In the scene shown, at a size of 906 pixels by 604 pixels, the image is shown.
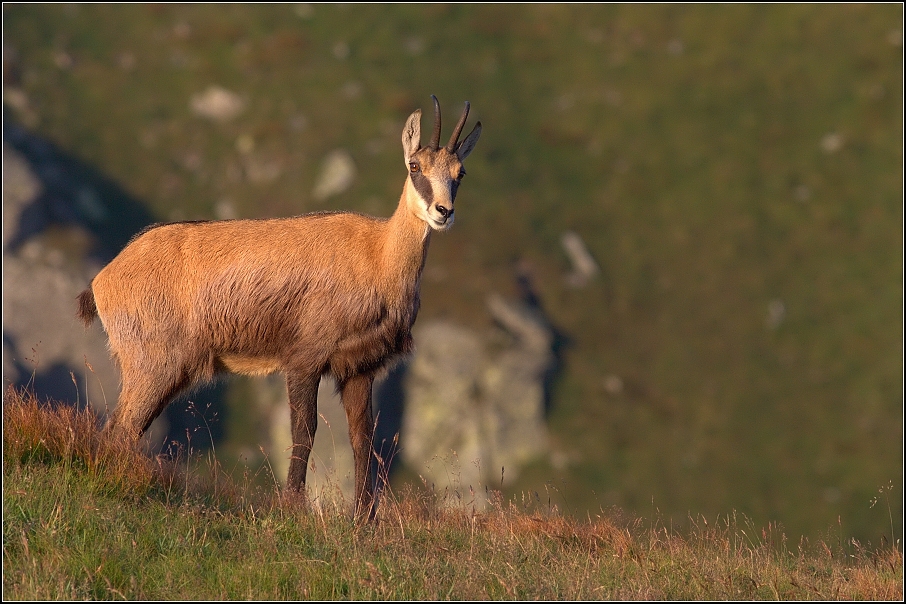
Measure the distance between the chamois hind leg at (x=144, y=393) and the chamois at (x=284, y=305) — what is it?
12 millimetres

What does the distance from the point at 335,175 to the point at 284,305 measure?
136 ft

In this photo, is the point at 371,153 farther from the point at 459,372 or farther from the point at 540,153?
the point at 459,372

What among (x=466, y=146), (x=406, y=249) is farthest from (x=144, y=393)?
(x=466, y=146)

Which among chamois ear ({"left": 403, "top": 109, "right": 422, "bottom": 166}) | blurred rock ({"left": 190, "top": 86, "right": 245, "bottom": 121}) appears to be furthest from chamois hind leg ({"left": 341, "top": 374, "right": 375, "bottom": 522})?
blurred rock ({"left": 190, "top": 86, "right": 245, "bottom": 121})

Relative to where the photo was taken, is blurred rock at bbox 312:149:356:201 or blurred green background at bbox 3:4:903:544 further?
blurred rock at bbox 312:149:356:201

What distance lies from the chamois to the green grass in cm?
155

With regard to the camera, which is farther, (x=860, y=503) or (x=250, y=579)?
(x=860, y=503)

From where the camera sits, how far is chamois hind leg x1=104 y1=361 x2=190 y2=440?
37.3 feet

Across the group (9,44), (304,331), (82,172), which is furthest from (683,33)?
(304,331)

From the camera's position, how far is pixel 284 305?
11.8m

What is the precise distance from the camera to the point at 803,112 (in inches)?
2165

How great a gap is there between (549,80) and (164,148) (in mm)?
22354

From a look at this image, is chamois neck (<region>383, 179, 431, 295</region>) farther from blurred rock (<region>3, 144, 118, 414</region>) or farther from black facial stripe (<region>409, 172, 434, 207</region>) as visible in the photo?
blurred rock (<region>3, 144, 118, 414</region>)

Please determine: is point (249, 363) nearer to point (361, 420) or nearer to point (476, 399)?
point (361, 420)
